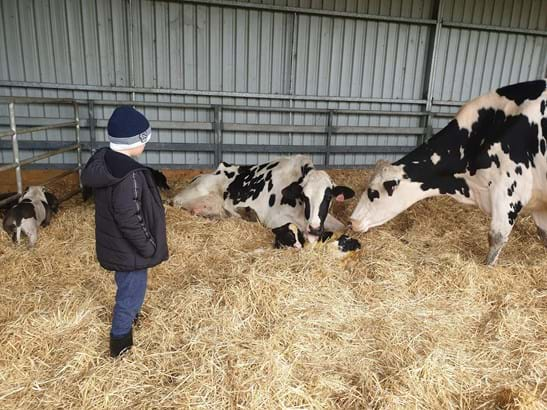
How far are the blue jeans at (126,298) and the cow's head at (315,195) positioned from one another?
2.19 meters

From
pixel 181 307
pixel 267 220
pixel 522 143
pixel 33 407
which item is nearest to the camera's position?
pixel 33 407

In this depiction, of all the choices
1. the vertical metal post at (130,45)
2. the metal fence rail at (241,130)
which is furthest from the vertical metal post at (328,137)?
the vertical metal post at (130,45)

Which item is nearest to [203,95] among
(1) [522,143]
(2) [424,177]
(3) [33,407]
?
(2) [424,177]

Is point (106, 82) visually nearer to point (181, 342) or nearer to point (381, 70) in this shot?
point (381, 70)

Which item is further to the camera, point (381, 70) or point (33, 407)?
point (381, 70)

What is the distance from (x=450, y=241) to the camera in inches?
187

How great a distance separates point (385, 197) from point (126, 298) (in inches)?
118

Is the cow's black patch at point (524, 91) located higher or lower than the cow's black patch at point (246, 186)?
higher

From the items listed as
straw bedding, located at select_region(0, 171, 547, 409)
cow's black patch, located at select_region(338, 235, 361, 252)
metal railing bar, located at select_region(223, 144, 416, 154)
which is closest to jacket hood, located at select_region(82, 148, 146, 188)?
straw bedding, located at select_region(0, 171, 547, 409)

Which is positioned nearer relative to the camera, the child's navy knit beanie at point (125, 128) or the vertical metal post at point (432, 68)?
the child's navy knit beanie at point (125, 128)

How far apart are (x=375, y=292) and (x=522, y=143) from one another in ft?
A: 6.96

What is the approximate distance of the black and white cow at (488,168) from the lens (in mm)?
3994

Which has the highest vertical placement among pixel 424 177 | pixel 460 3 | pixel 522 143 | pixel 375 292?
pixel 460 3

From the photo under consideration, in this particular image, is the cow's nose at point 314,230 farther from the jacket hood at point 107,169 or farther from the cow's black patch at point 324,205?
the jacket hood at point 107,169
